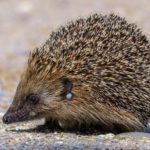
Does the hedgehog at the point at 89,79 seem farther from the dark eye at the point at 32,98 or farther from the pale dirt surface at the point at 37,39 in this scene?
the pale dirt surface at the point at 37,39

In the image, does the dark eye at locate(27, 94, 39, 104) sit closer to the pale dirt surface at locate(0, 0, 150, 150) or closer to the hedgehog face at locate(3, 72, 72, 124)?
the hedgehog face at locate(3, 72, 72, 124)

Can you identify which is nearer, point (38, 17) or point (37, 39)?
point (37, 39)

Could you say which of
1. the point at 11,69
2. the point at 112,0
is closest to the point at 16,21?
the point at 112,0

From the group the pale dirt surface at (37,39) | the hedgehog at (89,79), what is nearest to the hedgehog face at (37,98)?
→ the hedgehog at (89,79)

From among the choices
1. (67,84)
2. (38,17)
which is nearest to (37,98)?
(67,84)

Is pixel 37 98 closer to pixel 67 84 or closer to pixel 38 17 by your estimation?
pixel 67 84

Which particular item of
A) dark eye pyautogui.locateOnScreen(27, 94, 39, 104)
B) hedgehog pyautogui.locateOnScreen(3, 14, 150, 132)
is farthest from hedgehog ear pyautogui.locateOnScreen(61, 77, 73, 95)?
dark eye pyautogui.locateOnScreen(27, 94, 39, 104)
